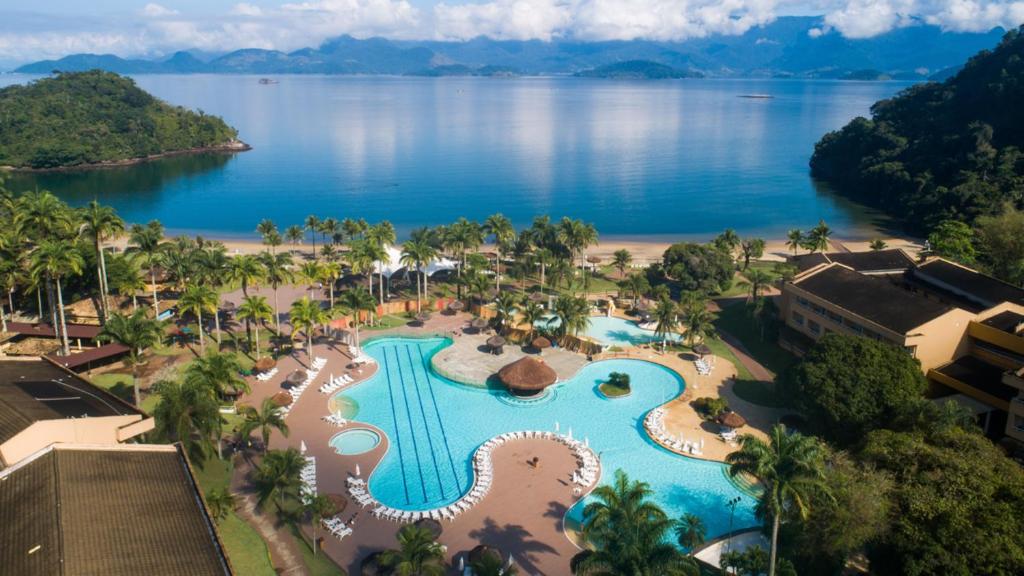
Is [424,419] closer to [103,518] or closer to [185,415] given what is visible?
[185,415]

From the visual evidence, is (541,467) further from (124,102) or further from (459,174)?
(124,102)

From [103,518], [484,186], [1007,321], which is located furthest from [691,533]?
[484,186]

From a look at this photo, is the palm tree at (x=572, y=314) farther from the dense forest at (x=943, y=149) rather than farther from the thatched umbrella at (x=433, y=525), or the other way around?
the dense forest at (x=943, y=149)

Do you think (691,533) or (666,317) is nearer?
(691,533)

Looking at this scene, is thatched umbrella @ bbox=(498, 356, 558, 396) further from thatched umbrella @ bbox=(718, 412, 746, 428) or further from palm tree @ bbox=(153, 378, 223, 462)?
palm tree @ bbox=(153, 378, 223, 462)

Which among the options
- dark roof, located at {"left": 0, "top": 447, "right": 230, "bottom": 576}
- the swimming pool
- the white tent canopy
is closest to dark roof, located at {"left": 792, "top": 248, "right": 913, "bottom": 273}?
the swimming pool

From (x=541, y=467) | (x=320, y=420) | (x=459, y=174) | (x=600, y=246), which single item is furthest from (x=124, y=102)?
(x=541, y=467)

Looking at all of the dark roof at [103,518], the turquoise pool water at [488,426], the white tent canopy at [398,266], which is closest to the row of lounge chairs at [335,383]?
the turquoise pool water at [488,426]
